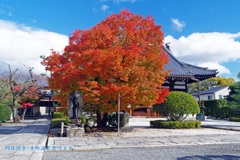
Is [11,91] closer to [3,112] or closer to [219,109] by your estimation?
[3,112]

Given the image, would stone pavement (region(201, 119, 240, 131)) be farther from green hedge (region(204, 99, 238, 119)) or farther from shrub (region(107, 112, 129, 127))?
green hedge (region(204, 99, 238, 119))

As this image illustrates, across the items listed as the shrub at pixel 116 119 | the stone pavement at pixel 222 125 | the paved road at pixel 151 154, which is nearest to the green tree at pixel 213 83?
the stone pavement at pixel 222 125

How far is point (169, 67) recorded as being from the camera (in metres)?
21.1

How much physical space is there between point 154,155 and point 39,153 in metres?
3.16

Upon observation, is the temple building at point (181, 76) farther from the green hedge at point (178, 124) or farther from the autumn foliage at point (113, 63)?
the autumn foliage at point (113, 63)

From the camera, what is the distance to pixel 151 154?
20.8 ft

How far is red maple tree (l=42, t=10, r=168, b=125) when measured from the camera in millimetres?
10086

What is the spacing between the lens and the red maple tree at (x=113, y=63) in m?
10.1

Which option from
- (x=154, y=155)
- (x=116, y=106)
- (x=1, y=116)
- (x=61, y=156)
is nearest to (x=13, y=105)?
(x=1, y=116)

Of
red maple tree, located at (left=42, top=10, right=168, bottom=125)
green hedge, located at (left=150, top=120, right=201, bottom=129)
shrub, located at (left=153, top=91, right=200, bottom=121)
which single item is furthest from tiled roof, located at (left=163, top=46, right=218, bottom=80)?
red maple tree, located at (left=42, top=10, right=168, bottom=125)

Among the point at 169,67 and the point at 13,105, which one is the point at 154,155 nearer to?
the point at 169,67

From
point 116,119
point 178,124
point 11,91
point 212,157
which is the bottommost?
point 212,157

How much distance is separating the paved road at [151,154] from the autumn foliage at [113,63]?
3.64 meters

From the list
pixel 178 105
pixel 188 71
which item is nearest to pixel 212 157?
pixel 178 105
